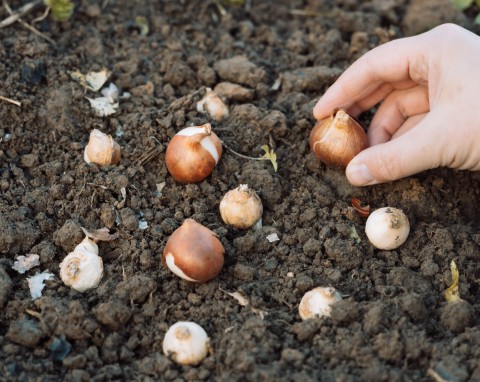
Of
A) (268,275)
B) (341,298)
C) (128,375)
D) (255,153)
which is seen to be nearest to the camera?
(128,375)

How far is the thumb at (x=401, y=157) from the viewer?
2.48m

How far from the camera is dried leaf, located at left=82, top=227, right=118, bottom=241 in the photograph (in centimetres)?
257

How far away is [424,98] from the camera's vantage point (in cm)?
301

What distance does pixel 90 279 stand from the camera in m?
2.45

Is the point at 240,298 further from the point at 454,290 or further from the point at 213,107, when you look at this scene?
the point at 213,107

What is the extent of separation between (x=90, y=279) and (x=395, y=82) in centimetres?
170

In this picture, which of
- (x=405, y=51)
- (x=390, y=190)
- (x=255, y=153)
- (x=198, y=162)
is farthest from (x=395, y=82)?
(x=198, y=162)

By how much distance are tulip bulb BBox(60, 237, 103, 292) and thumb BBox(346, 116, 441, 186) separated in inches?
44.5

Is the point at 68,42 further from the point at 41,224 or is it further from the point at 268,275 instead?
the point at 268,275

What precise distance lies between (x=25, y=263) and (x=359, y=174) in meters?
1.43

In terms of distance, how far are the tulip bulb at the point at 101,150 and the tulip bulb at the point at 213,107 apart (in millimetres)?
491

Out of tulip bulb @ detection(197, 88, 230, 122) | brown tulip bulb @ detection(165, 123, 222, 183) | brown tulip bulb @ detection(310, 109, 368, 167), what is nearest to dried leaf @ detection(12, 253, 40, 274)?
brown tulip bulb @ detection(165, 123, 222, 183)

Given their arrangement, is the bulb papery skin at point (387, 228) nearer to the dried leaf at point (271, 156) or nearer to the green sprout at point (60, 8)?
the dried leaf at point (271, 156)

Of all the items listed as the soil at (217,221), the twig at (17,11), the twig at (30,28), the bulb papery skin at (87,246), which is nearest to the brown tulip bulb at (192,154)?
the soil at (217,221)
